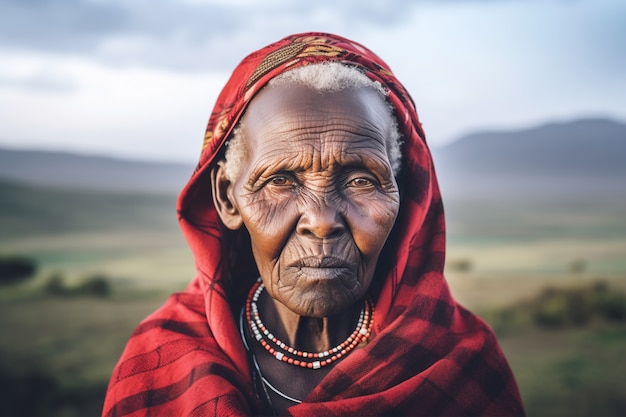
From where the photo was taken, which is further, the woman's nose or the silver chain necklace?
the silver chain necklace

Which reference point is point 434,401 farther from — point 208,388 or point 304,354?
point 208,388

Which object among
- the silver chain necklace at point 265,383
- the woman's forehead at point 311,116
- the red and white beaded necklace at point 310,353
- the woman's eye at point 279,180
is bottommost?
the silver chain necklace at point 265,383

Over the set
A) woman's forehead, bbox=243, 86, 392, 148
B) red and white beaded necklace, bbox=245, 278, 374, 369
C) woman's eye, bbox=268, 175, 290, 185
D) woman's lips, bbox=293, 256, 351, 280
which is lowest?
red and white beaded necklace, bbox=245, 278, 374, 369

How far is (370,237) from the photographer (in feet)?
5.69

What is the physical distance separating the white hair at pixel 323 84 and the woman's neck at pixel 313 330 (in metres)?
0.55

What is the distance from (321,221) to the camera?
166cm

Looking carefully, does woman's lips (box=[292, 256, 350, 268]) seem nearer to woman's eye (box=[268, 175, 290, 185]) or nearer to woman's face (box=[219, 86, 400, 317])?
woman's face (box=[219, 86, 400, 317])

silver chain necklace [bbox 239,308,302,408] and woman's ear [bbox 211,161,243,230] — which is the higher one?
woman's ear [bbox 211,161,243,230]

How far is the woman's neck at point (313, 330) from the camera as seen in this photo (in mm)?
1973

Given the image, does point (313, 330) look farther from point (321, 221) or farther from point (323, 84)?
point (323, 84)

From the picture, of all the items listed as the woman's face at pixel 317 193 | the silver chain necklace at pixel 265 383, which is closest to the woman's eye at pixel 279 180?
the woman's face at pixel 317 193

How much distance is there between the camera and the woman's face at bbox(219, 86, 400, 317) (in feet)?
5.58

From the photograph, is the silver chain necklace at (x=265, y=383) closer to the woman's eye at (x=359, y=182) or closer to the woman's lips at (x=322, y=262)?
the woman's lips at (x=322, y=262)

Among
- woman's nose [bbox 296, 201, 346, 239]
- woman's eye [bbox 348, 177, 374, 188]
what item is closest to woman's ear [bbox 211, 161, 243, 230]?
woman's nose [bbox 296, 201, 346, 239]
